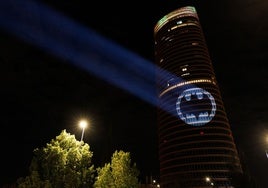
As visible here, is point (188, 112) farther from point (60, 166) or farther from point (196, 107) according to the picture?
point (60, 166)

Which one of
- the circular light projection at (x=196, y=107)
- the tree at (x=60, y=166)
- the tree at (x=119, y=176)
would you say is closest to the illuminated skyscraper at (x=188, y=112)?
the circular light projection at (x=196, y=107)

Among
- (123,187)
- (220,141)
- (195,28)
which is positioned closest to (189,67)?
(195,28)

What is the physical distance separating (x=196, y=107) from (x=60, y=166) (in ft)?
383

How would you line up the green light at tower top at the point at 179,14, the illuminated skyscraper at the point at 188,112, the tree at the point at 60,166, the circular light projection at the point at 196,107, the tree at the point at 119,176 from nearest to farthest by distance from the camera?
the tree at the point at 60,166
the tree at the point at 119,176
the illuminated skyscraper at the point at 188,112
the circular light projection at the point at 196,107
the green light at tower top at the point at 179,14

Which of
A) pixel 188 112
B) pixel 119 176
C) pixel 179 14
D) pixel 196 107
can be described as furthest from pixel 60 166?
pixel 179 14

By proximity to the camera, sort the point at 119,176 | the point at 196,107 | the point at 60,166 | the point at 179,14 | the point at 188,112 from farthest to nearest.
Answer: the point at 179,14
the point at 196,107
the point at 188,112
the point at 119,176
the point at 60,166

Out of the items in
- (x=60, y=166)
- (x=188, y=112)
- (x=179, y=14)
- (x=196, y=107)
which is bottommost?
(x=60, y=166)

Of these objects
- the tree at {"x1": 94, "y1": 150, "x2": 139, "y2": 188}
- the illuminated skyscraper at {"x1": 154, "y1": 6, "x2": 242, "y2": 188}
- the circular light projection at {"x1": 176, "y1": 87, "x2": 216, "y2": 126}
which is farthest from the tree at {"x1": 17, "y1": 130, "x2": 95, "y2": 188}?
the circular light projection at {"x1": 176, "y1": 87, "x2": 216, "y2": 126}

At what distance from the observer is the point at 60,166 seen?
19.2 metres

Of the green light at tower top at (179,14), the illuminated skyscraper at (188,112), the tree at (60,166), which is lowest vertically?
the tree at (60,166)

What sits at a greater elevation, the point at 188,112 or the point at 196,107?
the point at 196,107

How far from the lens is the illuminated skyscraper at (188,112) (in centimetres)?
11081

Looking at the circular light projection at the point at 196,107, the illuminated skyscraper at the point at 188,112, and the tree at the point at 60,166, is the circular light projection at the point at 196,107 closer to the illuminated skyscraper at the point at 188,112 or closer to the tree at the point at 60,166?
the illuminated skyscraper at the point at 188,112

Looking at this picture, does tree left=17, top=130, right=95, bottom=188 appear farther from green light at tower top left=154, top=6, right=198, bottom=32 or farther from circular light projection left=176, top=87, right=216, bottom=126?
green light at tower top left=154, top=6, right=198, bottom=32
